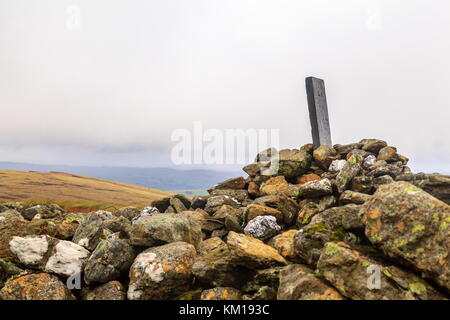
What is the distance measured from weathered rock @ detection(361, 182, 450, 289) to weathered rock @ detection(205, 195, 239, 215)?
6813 millimetres

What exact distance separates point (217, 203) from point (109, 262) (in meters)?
5.55

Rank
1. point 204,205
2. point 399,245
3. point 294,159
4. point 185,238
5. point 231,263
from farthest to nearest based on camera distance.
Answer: point 294,159, point 204,205, point 185,238, point 231,263, point 399,245

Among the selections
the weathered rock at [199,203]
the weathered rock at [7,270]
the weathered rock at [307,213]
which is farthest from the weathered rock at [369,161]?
the weathered rock at [7,270]

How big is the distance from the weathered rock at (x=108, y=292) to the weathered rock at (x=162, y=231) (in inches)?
49.3

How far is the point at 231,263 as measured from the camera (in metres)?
7.01

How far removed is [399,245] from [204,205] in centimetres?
897

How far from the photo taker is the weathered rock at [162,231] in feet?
26.4

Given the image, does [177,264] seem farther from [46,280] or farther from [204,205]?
[204,205]

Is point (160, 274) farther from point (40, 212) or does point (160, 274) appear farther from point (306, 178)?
point (40, 212)

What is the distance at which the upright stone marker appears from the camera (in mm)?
15979

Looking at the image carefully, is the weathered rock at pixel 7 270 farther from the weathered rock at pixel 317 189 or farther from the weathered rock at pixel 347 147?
the weathered rock at pixel 347 147

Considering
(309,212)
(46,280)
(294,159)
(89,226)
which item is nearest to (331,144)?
(294,159)

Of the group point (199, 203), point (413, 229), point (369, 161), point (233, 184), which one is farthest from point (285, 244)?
point (369, 161)
